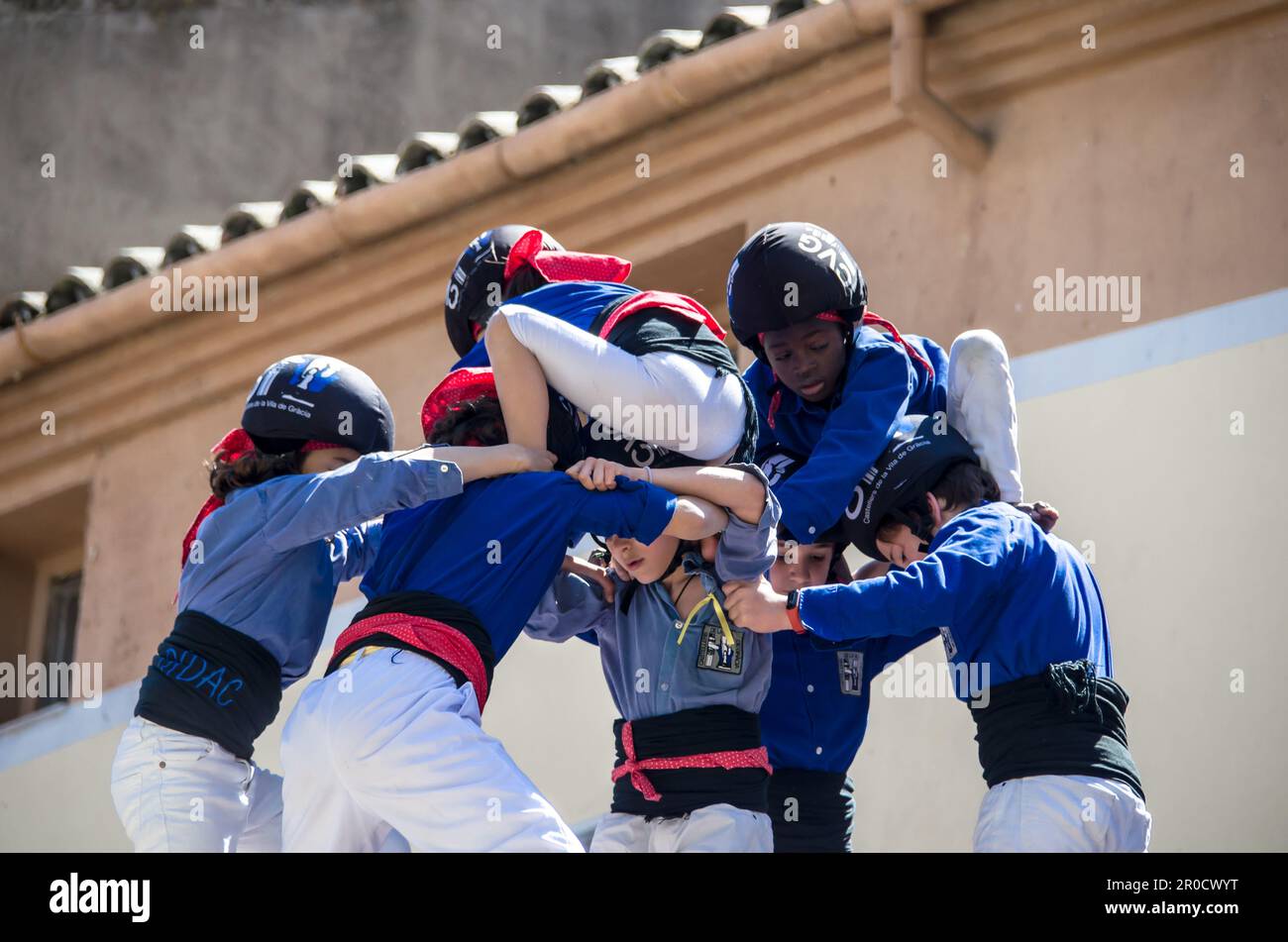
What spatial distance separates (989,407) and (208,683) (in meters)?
1.85

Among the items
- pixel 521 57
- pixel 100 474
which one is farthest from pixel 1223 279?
pixel 521 57

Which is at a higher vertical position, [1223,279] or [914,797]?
[1223,279]

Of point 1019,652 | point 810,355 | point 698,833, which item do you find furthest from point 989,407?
point 698,833

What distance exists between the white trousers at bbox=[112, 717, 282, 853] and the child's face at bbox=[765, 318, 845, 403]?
152 cm

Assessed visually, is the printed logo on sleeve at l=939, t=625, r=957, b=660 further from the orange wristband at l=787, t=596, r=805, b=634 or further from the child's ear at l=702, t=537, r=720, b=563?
the child's ear at l=702, t=537, r=720, b=563

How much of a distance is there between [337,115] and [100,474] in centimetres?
360

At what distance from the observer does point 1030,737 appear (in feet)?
13.9

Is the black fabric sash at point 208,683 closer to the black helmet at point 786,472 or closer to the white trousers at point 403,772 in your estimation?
the white trousers at point 403,772

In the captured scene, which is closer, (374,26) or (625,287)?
(625,287)

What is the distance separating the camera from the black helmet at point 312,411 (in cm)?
459

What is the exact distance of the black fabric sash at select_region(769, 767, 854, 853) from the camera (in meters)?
4.61

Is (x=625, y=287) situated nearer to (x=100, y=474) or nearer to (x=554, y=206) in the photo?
(x=554, y=206)

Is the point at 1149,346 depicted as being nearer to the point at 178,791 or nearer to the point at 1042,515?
the point at 1042,515

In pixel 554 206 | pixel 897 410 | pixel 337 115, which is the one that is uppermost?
pixel 337 115
